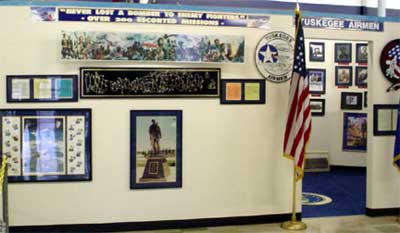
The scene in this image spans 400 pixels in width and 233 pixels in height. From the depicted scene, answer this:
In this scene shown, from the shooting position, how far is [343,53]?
8586 mm

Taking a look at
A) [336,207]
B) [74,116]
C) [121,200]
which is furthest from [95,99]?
[336,207]

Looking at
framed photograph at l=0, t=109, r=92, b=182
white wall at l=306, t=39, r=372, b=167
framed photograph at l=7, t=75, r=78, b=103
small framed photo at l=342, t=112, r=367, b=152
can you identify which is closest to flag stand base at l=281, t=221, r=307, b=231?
framed photograph at l=0, t=109, r=92, b=182

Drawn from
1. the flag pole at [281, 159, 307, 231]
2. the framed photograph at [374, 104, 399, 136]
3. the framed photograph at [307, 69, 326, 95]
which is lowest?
the flag pole at [281, 159, 307, 231]

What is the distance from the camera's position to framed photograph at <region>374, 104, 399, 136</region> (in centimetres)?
574

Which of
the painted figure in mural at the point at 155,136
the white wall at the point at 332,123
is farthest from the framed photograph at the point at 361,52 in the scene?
the painted figure in mural at the point at 155,136

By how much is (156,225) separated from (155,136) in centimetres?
101

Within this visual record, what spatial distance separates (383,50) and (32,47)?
417 cm

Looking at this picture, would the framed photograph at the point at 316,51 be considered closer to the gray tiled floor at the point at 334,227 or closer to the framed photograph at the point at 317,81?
the framed photograph at the point at 317,81

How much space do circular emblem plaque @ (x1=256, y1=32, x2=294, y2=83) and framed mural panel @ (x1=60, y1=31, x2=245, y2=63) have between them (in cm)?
26

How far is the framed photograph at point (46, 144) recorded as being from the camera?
492cm

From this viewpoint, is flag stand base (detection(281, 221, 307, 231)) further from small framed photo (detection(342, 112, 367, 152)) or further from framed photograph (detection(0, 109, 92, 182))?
small framed photo (detection(342, 112, 367, 152))

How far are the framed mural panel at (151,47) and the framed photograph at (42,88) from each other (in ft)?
0.89

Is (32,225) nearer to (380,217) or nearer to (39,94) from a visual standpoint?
(39,94)

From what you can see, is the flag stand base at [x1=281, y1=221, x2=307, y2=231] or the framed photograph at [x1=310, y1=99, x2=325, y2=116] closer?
the flag stand base at [x1=281, y1=221, x2=307, y2=231]
